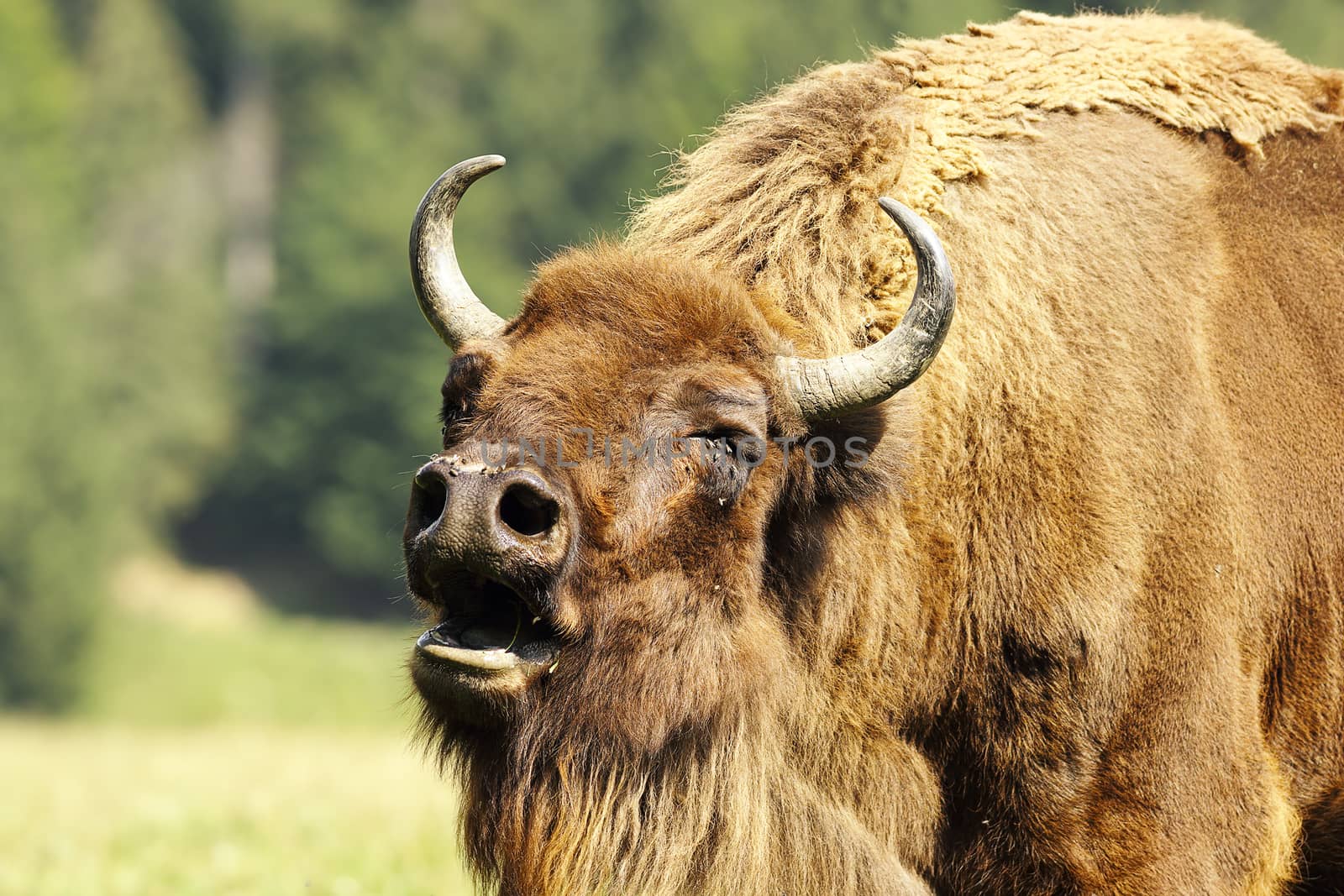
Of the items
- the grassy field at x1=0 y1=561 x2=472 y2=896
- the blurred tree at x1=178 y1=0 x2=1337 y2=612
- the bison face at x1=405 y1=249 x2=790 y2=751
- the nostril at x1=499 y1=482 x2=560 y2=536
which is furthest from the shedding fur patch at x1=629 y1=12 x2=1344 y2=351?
the blurred tree at x1=178 y1=0 x2=1337 y2=612

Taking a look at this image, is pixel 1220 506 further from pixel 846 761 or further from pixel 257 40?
pixel 257 40

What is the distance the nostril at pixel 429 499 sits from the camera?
152 inches

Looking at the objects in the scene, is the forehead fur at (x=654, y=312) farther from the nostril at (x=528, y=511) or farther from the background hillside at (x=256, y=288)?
the background hillside at (x=256, y=288)

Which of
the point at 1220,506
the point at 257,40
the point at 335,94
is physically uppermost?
the point at 257,40

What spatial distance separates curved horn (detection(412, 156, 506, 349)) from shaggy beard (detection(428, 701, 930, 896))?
1.29 m

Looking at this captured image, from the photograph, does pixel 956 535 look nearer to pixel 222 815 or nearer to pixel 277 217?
pixel 222 815

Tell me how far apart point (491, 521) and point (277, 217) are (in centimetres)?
7171

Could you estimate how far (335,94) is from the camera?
240 ft

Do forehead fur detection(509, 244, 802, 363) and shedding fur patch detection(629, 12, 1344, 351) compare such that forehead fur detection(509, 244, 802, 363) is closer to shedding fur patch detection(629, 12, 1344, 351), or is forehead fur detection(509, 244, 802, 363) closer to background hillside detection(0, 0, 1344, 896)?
shedding fur patch detection(629, 12, 1344, 351)

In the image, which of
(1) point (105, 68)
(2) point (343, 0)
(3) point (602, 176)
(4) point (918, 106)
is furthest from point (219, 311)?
(4) point (918, 106)

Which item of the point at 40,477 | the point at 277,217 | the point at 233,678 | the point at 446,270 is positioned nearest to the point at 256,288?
the point at 277,217

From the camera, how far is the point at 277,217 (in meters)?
72.1

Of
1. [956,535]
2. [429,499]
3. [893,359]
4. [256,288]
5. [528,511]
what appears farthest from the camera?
[256,288]

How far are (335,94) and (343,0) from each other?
468 inches
